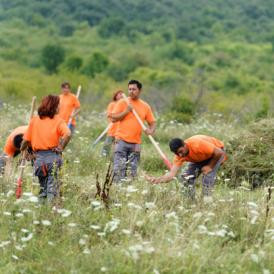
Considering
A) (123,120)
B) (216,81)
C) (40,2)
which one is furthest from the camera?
(40,2)

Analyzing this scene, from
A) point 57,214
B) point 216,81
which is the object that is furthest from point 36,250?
point 216,81

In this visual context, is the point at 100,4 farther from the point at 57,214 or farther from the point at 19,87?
the point at 57,214

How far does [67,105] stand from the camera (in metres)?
14.9

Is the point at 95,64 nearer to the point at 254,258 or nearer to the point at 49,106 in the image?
the point at 49,106

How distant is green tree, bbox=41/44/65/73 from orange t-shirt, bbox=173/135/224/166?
57.4m

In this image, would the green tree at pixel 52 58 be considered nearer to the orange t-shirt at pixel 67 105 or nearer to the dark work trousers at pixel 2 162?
the orange t-shirt at pixel 67 105

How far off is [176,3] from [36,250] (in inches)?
3587

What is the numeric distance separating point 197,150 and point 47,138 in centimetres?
170

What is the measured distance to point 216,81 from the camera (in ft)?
217

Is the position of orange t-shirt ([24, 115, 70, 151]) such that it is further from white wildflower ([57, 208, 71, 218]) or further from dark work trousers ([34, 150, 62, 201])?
white wildflower ([57, 208, 71, 218])

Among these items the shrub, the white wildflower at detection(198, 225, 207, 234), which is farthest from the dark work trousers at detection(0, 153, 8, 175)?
the shrub

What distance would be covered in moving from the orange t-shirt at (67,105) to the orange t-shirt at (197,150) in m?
5.97

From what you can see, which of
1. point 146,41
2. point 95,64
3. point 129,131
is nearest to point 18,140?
point 129,131

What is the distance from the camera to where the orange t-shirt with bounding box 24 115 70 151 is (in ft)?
26.8
